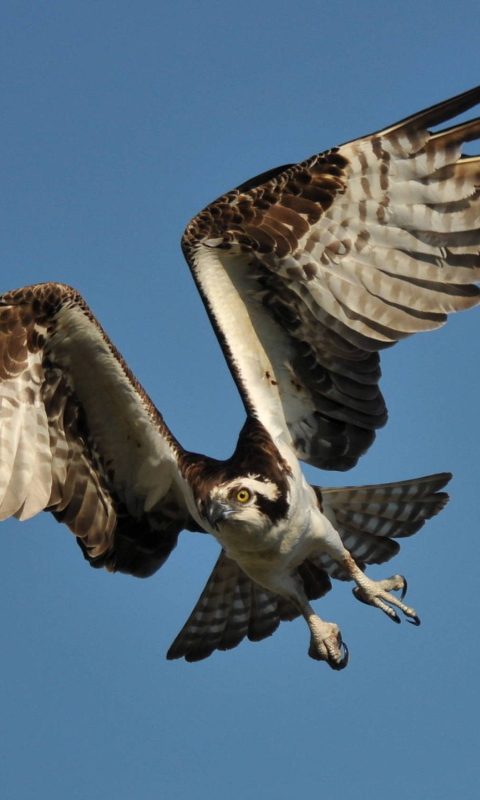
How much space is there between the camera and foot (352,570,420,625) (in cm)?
1016

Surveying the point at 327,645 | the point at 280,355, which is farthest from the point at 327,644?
the point at 280,355

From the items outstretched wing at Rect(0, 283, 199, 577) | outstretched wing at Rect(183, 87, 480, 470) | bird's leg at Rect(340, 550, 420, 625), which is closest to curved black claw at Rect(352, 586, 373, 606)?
bird's leg at Rect(340, 550, 420, 625)

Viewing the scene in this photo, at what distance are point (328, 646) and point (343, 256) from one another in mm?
2609

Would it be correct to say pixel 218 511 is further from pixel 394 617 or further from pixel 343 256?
pixel 343 256

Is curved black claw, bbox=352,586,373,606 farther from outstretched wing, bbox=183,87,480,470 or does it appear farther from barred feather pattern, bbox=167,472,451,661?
outstretched wing, bbox=183,87,480,470

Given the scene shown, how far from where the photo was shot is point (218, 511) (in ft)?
31.3

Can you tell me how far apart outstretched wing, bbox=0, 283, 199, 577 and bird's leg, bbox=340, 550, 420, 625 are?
1289 mm

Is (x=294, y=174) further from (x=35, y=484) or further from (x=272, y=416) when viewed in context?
(x=35, y=484)

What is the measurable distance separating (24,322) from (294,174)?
200 centimetres

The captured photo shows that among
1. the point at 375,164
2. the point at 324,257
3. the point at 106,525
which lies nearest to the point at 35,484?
the point at 106,525

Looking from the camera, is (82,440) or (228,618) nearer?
(82,440)

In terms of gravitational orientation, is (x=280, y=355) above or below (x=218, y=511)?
above

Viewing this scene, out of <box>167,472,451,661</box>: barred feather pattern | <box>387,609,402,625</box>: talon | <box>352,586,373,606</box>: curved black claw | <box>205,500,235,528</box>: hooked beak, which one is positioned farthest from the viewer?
<box>167,472,451,661</box>: barred feather pattern

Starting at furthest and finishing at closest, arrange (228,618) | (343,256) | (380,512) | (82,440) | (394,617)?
(228,618) → (380,512) → (82,440) → (394,617) → (343,256)
